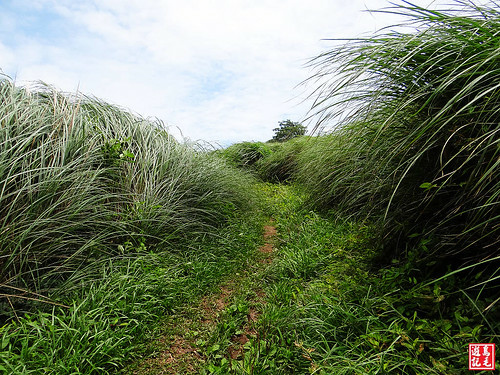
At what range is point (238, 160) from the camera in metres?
7.24

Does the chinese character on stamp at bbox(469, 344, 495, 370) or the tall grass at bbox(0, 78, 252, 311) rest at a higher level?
the tall grass at bbox(0, 78, 252, 311)

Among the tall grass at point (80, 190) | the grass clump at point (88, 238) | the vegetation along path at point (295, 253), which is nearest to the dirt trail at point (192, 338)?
the vegetation along path at point (295, 253)

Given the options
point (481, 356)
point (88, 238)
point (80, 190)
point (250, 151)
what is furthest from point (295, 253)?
point (250, 151)

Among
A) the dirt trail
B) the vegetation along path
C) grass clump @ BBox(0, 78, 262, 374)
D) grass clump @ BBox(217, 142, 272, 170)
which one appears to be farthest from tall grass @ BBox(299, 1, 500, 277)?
grass clump @ BBox(217, 142, 272, 170)

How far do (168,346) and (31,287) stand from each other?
94cm

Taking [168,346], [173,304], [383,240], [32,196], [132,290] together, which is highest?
[32,196]

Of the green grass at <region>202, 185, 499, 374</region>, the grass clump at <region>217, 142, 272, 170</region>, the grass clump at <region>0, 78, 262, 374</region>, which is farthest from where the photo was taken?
the grass clump at <region>217, 142, 272, 170</region>

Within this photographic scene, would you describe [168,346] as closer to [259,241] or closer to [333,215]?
[259,241]

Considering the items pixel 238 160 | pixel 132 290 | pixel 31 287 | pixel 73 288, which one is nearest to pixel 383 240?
pixel 132 290

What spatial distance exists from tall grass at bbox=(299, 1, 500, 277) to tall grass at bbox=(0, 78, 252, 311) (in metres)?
1.81

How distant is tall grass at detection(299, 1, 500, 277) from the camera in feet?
3.86

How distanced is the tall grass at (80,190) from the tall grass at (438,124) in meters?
1.81

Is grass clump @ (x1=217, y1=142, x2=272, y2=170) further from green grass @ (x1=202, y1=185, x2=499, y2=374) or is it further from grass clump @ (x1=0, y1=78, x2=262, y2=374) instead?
green grass @ (x1=202, y1=185, x2=499, y2=374)

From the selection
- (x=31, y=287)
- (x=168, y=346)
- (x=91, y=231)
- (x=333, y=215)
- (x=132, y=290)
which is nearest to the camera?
(x=168, y=346)
